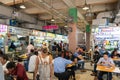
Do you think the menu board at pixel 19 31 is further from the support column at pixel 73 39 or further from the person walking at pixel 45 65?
the person walking at pixel 45 65

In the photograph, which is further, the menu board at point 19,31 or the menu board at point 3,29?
the menu board at point 19,31

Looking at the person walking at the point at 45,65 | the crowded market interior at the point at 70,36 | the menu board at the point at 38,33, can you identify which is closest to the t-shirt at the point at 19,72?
the person walking at the point at 45,65

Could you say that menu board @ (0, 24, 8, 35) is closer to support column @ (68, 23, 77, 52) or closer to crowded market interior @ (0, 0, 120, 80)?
crowded market interior @ (0, 0, 120, 80)

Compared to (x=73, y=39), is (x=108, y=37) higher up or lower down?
higher up

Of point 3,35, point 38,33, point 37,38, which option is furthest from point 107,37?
point 38,33

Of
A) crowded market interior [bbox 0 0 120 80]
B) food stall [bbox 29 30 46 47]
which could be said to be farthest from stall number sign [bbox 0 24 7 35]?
food stall [bbox 29 30 46 47]

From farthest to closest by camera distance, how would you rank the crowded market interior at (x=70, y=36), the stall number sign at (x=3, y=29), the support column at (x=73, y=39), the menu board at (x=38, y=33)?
the menu board at (x=38, y=33), the support column at (x=73, y=39), the stall number sign at (x=3, y=29), the crowded market interior at (x=70, y=36)

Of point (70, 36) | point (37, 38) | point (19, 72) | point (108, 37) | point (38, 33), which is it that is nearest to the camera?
point (19, 72)

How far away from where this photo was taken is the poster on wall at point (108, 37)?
10.1 m

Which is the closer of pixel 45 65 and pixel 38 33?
pixel 45 65

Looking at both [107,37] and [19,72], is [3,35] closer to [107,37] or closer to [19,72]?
[107,37]

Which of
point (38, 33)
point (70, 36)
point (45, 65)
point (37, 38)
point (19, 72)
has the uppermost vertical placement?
point (38, 33)

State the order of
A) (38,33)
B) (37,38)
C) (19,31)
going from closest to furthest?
(19,31), (37,38), (38,33)

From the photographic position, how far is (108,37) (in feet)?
33.8
